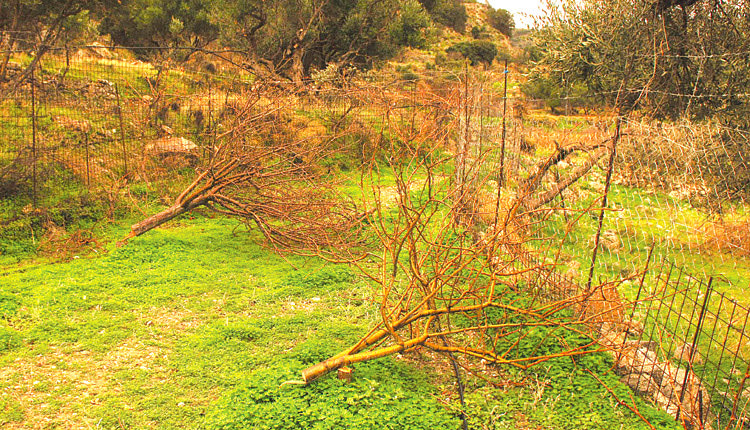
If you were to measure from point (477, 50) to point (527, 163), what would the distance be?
2978cm

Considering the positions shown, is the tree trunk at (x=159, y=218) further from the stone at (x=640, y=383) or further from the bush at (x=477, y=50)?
the bush at (x=477, y=50)

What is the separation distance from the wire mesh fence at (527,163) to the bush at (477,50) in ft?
80.0

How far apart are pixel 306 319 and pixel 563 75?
16.8ft

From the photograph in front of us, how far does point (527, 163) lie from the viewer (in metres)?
10.6

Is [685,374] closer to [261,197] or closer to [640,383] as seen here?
[640,383]

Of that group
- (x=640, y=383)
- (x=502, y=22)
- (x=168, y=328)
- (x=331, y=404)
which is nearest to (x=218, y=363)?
(x=168, y=328)

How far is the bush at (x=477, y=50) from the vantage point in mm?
37500

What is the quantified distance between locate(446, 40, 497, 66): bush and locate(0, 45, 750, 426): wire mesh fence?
24395 mm

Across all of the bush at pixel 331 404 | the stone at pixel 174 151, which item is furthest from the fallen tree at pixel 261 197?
the bush at pixel 331 404

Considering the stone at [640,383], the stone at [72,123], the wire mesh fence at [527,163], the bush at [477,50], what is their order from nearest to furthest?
the stone at [640,383] → the wire mesh fence at [527,163] → the stone at [72,123] → the bush at [477,50]

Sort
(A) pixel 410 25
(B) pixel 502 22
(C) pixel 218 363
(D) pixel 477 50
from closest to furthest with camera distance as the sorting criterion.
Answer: (C) pixel 218 363 → (A) pixel 410 25 → (D) pixel 477 50 → (B) pixel 502 22

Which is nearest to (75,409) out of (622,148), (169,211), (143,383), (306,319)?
(143,383)

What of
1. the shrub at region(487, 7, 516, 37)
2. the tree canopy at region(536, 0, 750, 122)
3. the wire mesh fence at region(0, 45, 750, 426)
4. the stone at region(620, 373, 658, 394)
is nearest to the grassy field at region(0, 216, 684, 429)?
the stone at region(620, 373, 658, 394)

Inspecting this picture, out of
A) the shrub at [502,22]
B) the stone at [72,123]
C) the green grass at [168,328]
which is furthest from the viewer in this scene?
the shrub at [502,22]
